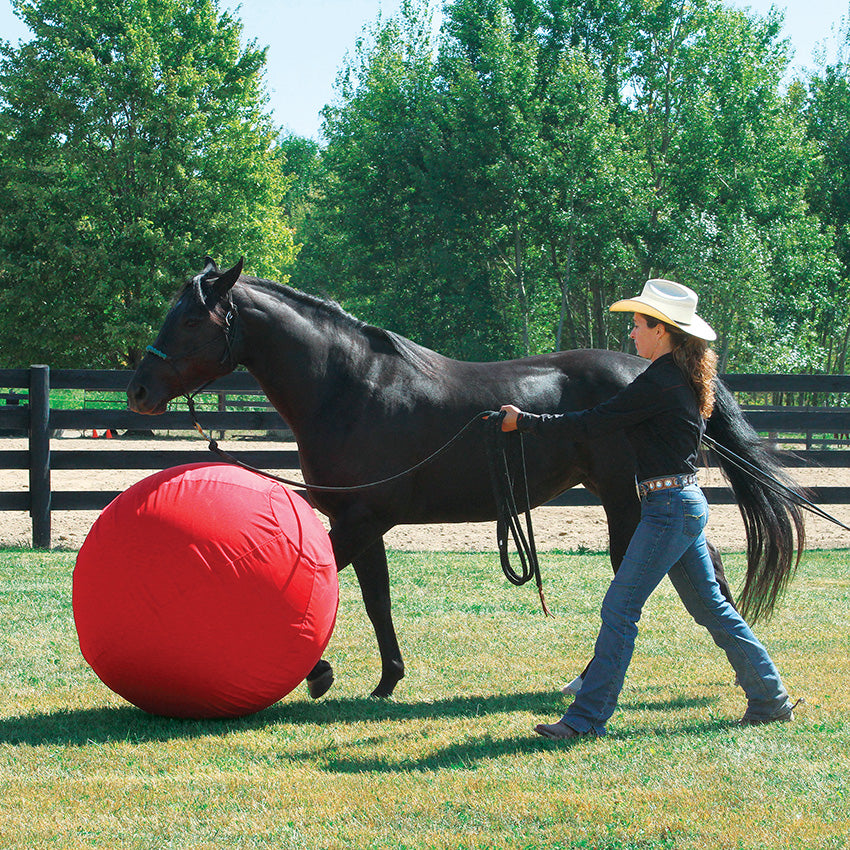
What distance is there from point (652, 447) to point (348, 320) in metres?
1.89

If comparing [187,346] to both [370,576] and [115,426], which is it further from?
[115,426]

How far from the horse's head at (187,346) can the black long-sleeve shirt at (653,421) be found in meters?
1.64

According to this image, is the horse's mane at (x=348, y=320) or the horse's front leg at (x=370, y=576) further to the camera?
the horse's mane at (x=348, y=320)

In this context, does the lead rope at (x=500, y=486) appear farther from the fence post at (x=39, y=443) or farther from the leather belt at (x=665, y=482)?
the fence post at (x=39, y=443)

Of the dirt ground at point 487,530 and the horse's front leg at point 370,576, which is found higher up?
the horse's front leg at point 370,576

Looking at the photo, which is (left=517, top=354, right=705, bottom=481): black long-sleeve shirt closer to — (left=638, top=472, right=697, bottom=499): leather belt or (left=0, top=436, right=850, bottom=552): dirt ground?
(left=638, top=472, right=697, bottom=499): leather belt

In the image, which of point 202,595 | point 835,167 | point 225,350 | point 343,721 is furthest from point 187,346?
point 835,167

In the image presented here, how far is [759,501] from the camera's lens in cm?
527

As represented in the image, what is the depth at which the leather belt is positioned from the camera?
13.8 ft

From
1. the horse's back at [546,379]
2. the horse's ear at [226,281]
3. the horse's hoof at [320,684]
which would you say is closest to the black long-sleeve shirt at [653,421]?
the horse's back at [546,379]

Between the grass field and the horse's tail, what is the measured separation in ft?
2.04

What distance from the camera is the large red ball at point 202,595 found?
13.7ft

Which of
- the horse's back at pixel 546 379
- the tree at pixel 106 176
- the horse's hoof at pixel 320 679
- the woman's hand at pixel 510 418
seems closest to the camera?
the woman's hand at pixel 510 418

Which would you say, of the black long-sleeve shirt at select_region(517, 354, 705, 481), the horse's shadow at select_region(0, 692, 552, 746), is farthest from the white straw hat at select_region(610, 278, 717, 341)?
the horse's shadow at select_region(0, 692, 552, 746)
